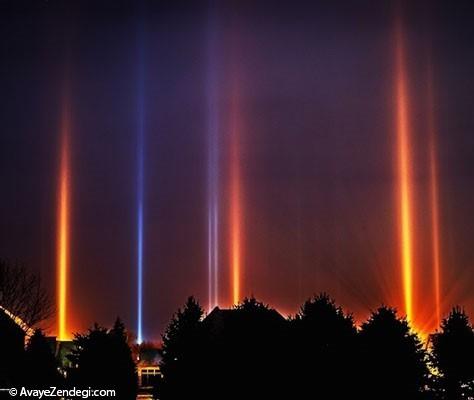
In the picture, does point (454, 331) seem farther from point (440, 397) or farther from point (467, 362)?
point (440, 397)

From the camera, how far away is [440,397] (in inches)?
1640

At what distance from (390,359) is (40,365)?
710 inches

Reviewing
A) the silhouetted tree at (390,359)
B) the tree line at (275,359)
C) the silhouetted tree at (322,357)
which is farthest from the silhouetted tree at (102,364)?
the silhouetted tree at (390,359)

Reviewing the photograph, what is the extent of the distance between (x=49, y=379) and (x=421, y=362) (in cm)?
1932

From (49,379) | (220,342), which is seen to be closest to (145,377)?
(49,379)

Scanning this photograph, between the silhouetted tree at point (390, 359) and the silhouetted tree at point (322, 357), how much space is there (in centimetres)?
70

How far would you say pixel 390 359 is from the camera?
39.0 meters

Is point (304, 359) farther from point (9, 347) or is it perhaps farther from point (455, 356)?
point (9, 347)

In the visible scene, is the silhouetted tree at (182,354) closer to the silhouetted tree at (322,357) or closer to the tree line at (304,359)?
the tree line at (304,359)

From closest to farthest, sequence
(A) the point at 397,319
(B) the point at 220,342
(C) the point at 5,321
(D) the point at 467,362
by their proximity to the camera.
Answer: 1. (B) the point at 220,342
2. (A) the point at 397,319
3. (D) the point at 467,362
4. (C) the point at 5,321

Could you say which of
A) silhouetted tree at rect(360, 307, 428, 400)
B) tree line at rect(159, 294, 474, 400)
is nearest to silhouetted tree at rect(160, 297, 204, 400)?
tree line at rect(159, 294, 474, 400)

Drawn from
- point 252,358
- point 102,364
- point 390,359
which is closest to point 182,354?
point 102,364

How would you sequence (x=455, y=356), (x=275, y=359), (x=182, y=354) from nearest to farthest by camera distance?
1. (x=275, y=359)
2. (x=182, y=354)
3. (x=455, y=356)

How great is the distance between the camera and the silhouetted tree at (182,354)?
36812 mm
